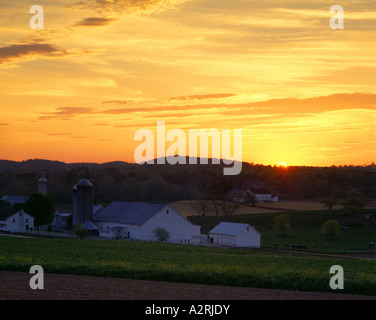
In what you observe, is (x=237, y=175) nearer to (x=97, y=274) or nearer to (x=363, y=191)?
(x=363, y=191)

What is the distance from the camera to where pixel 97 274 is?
25.7 meters

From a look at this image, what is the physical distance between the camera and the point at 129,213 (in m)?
74.2

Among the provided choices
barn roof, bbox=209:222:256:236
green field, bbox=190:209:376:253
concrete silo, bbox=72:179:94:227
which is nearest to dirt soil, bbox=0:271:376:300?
green field, bbox=190:209:376:253

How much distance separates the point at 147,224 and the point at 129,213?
4.64m

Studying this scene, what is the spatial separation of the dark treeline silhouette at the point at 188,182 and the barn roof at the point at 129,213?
163 ft

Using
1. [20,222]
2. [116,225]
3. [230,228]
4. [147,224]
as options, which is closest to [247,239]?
[230,228]

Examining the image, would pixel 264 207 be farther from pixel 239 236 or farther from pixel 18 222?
pixel 18 222

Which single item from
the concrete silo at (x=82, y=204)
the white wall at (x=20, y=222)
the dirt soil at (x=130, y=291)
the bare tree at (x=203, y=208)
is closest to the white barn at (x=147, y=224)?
the concrete silo at (x=82, y=204)

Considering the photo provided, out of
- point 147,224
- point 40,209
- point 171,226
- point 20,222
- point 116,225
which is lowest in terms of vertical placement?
point 171,226

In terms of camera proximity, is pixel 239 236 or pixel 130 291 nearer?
pixel 130 291

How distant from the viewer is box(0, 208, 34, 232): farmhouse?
255 ft

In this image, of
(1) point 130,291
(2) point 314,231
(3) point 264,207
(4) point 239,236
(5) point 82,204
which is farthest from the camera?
(3) point 264,207

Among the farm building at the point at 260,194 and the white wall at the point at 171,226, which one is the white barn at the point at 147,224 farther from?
the farm building at the point at 260,194
